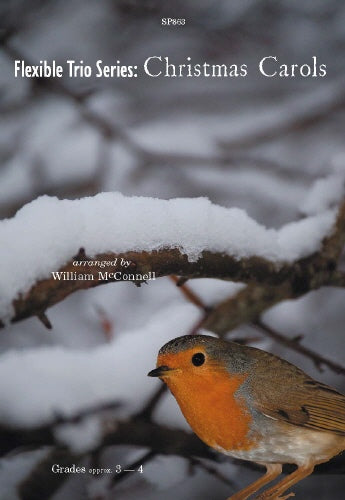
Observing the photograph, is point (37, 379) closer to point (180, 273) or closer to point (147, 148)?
point (180, 273)

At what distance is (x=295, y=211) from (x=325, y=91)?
36cm

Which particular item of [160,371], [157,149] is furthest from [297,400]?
[157,149]

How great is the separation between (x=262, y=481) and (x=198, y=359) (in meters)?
0.37

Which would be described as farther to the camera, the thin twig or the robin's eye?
the thin twig

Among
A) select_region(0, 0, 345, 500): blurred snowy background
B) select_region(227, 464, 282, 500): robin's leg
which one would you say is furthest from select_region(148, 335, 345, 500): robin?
select_region(0, 0, 345, 500): blurred snowy background

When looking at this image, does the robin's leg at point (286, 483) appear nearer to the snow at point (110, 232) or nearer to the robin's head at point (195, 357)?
the robin's head at point (195, 357)

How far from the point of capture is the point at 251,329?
1570 millimetres

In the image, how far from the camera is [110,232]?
103 centimetres

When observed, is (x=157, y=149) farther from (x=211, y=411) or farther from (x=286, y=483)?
(x=286, y=483)

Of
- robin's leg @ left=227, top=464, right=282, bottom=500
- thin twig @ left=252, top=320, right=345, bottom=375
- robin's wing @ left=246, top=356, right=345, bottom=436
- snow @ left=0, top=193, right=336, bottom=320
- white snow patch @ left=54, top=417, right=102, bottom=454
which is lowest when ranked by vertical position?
robin's leg @ left=227, top=464, right=282, bottom=500

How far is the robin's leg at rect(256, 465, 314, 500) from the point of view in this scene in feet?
3.91

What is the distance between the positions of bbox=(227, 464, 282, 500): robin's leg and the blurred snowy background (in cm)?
5

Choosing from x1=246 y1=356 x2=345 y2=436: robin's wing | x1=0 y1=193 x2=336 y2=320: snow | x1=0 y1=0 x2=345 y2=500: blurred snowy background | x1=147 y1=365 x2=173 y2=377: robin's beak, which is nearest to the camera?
x1=0 y1=193 x2=336 y2=320: snow

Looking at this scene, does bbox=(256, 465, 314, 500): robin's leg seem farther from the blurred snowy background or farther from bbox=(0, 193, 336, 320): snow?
bbox=(0, 193, 336, 320): snow
